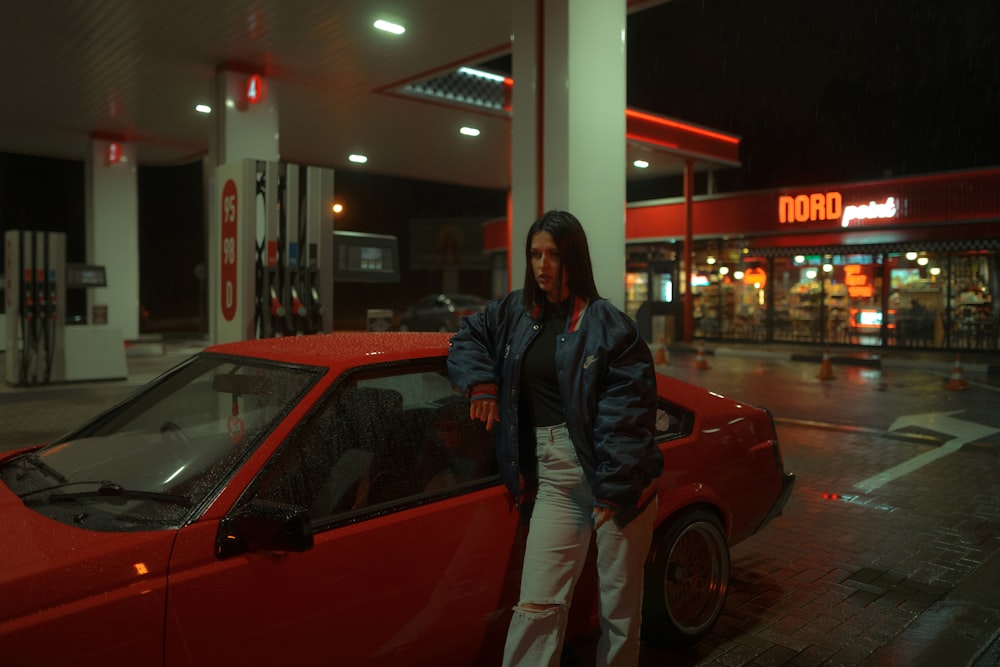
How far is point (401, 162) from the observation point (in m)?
21.9

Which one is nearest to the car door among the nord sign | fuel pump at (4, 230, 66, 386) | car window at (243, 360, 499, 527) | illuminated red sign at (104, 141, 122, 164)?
car window at (243, 360, 499, 527)

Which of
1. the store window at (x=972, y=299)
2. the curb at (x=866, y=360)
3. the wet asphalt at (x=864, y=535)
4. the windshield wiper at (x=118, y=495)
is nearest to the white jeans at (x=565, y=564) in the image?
the wet asphalt at (x=864, y=535)

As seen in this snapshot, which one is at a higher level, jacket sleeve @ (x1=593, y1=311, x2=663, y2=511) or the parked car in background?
the parked car in background

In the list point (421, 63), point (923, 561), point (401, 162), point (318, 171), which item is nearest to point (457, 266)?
point (401, 162)

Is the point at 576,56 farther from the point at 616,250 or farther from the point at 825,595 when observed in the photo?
the point at 825,595

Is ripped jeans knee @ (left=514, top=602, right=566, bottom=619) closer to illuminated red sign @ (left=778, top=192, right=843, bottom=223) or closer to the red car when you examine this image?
the red car

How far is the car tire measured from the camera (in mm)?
3326

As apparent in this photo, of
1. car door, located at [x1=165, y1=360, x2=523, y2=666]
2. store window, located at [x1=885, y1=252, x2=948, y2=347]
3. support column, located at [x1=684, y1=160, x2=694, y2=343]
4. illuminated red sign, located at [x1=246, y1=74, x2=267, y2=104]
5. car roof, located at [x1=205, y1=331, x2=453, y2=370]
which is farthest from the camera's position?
support column, located at [x1=684, y1=160, x2=694, y2=343]

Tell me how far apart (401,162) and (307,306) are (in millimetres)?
13937

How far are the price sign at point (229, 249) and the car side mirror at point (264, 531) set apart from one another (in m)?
6.75

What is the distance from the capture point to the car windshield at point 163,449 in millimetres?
2398

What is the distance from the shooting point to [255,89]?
1282cm

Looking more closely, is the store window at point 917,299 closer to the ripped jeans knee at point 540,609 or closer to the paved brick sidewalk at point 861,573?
the paved brick sidewalk at point 861,573

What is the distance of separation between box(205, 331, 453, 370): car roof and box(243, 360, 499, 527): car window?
2.5 inches
